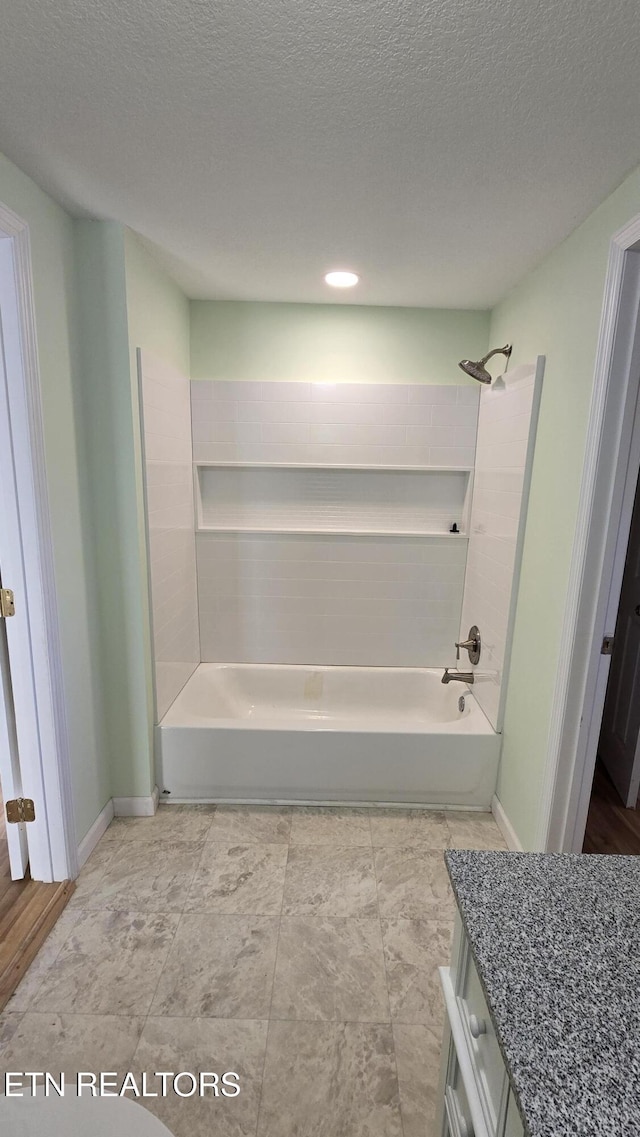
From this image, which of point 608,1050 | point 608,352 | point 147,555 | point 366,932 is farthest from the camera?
→ point 147,555

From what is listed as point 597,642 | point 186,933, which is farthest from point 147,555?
point 597,642

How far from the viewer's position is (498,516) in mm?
2461

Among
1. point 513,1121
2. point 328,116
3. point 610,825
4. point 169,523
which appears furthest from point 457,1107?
point 169,523

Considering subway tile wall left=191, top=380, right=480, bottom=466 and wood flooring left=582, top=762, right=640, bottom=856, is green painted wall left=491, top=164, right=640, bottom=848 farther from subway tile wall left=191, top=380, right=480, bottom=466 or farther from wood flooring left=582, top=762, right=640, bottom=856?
subway tile wall left=191, top=380, right=480, bottom=466

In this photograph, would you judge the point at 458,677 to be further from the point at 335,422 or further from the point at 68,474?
the point at 68,474

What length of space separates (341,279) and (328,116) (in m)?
1.15

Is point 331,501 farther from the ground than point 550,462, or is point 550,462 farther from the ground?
point 550,462

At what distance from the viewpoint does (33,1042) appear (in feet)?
4.73

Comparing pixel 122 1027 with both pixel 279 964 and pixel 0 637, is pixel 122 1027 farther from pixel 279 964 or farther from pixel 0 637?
pixel 0 637

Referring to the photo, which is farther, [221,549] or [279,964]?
[221,549]

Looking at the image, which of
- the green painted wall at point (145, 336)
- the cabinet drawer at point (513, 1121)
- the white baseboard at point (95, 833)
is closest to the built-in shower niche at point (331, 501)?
the green painted wall at point (145, 336)

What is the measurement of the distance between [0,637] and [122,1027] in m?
1.23

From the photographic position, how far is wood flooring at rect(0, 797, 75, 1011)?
1615 mm

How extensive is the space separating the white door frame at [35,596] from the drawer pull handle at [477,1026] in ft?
5.15
